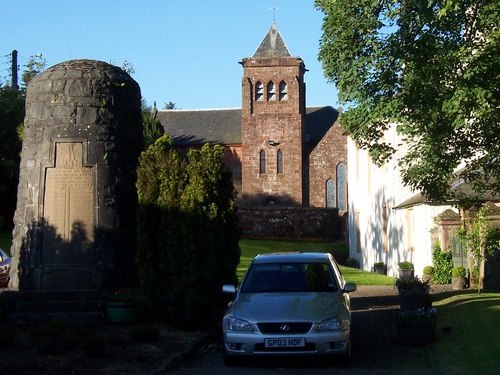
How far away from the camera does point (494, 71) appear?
1198cm

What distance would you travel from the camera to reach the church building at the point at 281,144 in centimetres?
6250

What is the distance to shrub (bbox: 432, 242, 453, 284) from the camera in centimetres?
2512

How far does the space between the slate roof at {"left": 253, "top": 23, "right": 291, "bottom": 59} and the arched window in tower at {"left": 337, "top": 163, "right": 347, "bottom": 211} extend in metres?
Result: 11.3

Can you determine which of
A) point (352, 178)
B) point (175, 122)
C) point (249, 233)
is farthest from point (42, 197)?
point (175, 122)

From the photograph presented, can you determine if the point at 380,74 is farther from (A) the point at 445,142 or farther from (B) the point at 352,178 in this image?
(B) the point at 352,178

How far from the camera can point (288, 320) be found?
10.7m

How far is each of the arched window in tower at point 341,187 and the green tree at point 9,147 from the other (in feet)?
86.9

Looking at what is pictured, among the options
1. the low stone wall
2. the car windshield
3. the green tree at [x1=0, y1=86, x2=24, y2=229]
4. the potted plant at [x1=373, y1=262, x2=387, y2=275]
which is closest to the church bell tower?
the low stone wall

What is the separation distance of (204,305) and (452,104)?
17.7 feet

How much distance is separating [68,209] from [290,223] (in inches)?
1653

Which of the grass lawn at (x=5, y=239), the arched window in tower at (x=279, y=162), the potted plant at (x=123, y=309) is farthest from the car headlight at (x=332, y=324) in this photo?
the arched window in tower at (x=279, y=162)

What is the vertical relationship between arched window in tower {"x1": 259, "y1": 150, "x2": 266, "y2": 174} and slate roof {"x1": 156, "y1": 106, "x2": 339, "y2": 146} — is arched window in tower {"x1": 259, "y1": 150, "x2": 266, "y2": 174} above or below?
below

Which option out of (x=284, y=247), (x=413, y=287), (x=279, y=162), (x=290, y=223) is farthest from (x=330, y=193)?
(x=413, y=287)

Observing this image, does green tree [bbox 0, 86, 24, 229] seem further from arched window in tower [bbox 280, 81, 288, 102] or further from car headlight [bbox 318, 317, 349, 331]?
car headlight [bbox 318, 317, 349, 331]
